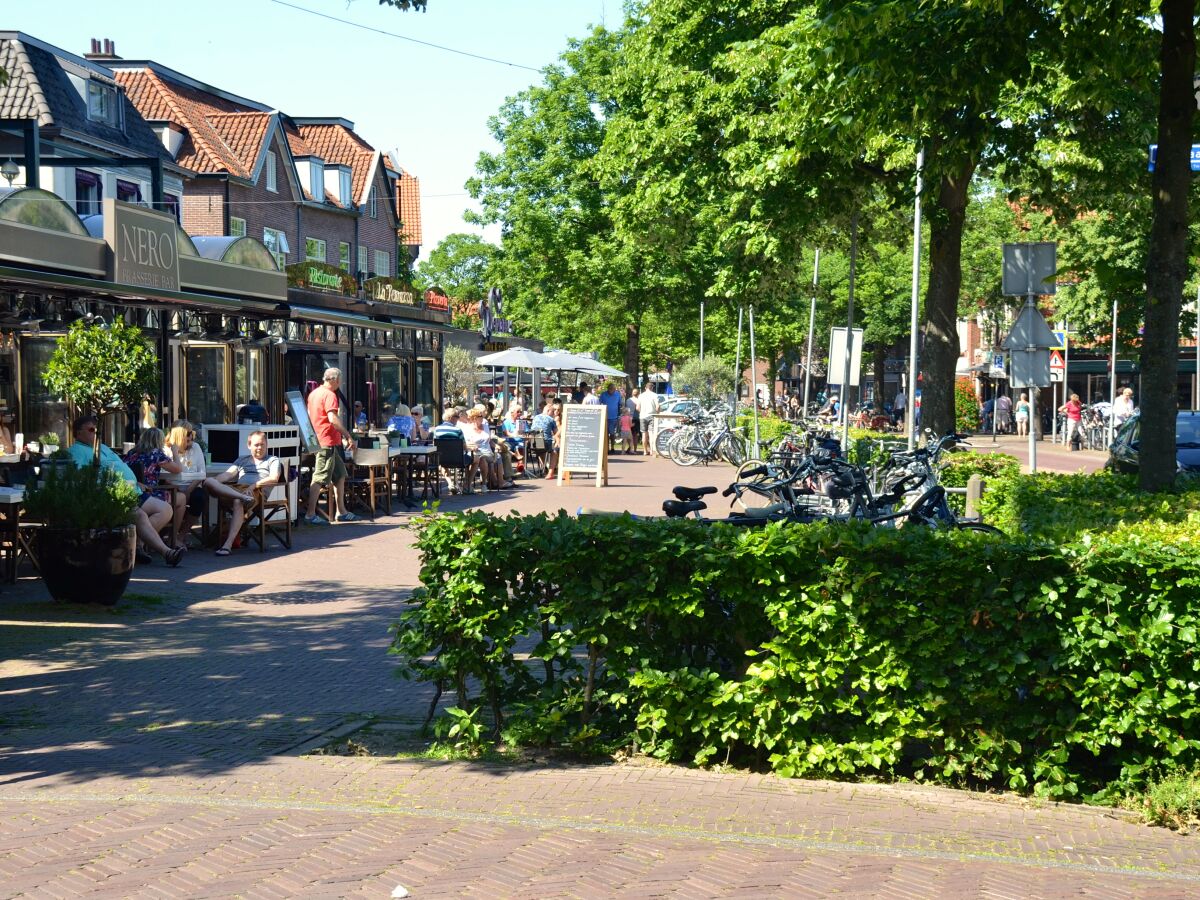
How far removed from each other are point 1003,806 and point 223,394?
74.9 feet

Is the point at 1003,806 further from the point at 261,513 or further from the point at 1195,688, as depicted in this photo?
the point at 261,513

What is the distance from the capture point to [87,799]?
5488 mm

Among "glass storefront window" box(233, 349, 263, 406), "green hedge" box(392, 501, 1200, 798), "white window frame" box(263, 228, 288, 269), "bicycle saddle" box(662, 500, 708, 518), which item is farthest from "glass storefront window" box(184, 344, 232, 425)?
"green hedge" box(392, 501, 1200, 798)

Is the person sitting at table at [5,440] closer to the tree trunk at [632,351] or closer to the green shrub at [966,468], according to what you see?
the green shrub at [966,468]

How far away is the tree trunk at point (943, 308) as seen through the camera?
1816 centimetres

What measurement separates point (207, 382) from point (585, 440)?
8055 millimetres

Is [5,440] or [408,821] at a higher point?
[5,440]

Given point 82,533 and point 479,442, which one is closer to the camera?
point 82,533

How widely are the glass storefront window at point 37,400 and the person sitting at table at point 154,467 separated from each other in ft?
23.6

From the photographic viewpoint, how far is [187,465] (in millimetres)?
13680

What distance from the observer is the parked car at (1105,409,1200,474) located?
59.2 ft

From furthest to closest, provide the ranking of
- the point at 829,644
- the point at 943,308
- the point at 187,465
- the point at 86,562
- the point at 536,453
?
the point at 536,453 < the point at 943,308 < the point at 187,465 < the point at 86,562 < the point at 829,644

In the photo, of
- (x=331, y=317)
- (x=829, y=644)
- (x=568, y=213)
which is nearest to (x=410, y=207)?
(x=568, y=213)

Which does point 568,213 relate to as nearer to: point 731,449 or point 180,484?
point 731,449
